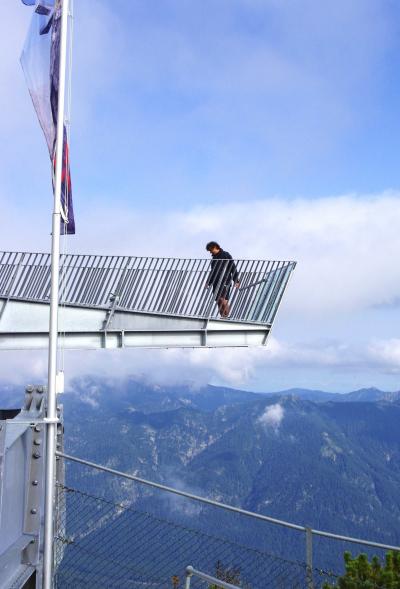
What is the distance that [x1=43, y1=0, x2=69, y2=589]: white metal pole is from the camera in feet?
A: 30.3

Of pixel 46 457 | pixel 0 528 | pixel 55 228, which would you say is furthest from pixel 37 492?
pixel 55 228

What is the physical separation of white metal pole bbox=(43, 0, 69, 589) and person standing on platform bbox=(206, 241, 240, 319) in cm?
815

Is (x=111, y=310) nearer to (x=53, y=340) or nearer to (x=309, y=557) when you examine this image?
(x=53, y=340)

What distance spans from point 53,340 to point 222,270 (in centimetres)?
910

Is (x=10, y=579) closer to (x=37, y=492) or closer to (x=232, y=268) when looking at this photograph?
(x=37, y=492)

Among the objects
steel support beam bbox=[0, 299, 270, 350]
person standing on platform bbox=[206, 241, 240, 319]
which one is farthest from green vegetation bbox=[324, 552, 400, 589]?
person standing on platform bbox=[206, 241, 240, 319]

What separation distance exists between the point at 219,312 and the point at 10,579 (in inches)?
433

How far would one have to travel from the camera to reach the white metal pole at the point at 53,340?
363 inches

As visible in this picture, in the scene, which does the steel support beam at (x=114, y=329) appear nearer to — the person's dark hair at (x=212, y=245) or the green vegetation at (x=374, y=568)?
the person's dark hair at (x=212, y=245)

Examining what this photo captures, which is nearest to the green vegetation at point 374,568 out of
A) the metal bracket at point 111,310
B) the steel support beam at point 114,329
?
the steel support beam at point 114,329

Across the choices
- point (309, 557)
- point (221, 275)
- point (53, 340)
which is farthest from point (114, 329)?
point (309, 557)

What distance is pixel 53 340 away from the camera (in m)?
10.2

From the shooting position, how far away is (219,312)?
18.9m

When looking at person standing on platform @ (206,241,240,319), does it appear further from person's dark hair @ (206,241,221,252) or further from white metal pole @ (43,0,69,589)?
white metal pole @ (43,0,69,589)
